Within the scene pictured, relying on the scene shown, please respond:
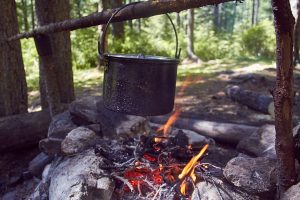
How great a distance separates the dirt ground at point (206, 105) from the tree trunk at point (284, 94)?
1.60 m

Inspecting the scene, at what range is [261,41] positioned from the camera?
16.9 m

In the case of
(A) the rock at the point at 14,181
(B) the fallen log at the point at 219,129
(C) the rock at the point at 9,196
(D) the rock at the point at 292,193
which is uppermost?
(D) the rock at the point at 292,193

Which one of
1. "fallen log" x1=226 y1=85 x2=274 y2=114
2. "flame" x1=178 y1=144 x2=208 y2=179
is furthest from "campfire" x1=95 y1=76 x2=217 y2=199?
"fallen log" x1=226 y1=85 x2=274 y2=114

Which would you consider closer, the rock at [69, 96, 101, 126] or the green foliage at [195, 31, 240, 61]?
the rock at [69, 96, 101, 126]

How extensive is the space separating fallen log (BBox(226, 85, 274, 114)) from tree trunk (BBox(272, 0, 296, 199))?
3678mm

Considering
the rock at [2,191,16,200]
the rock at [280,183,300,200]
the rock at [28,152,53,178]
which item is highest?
the rock at [280,183,300,200]

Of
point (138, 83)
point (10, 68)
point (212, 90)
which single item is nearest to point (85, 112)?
point (138, 83)

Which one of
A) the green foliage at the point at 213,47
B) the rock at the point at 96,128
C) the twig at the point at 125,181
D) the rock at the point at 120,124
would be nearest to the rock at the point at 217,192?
the twig at the point at 125,181

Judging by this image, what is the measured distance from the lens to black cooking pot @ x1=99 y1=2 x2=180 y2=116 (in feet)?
7.93

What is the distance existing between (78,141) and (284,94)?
78.1 inches

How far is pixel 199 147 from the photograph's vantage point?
3406 mm

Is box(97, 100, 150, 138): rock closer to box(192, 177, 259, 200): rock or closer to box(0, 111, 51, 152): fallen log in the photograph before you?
box(192, 177, 259, 200): rock

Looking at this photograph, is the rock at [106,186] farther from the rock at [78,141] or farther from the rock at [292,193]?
the rock at [292,193]

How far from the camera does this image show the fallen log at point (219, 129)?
4.28m
